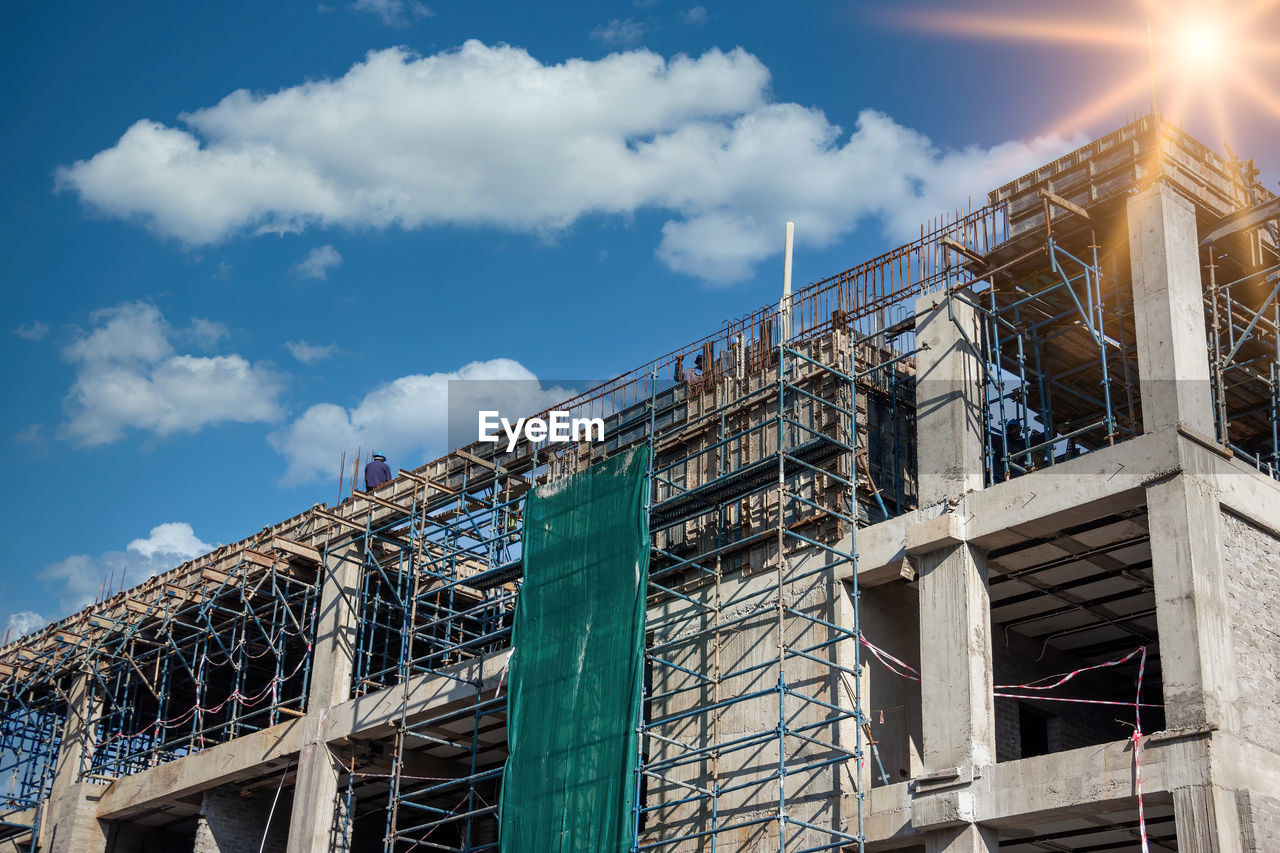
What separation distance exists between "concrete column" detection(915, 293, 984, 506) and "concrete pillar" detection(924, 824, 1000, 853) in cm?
485

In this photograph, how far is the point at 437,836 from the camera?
32.0 m

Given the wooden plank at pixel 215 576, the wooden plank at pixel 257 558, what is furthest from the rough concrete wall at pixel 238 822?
the wooden plank at pixel 257 558

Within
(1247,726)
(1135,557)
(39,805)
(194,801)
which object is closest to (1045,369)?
(1135,557)

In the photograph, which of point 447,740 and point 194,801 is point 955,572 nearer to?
point 447,740

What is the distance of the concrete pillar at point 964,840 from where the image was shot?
773 inches

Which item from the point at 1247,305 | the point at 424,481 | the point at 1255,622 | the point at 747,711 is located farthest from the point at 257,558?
the point at 1255,622

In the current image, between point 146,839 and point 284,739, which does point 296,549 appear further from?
point 146,839

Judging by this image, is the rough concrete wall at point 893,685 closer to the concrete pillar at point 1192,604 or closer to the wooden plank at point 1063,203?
the concrete pillar at point 1192,604

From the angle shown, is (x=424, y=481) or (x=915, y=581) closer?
(x=915, y=581)

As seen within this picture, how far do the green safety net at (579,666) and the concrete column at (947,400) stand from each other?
4.65m

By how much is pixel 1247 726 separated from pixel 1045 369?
28.8 ft

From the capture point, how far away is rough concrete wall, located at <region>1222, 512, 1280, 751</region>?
18719 mm

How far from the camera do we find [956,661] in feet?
67.9

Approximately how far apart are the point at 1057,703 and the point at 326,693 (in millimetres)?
14365
